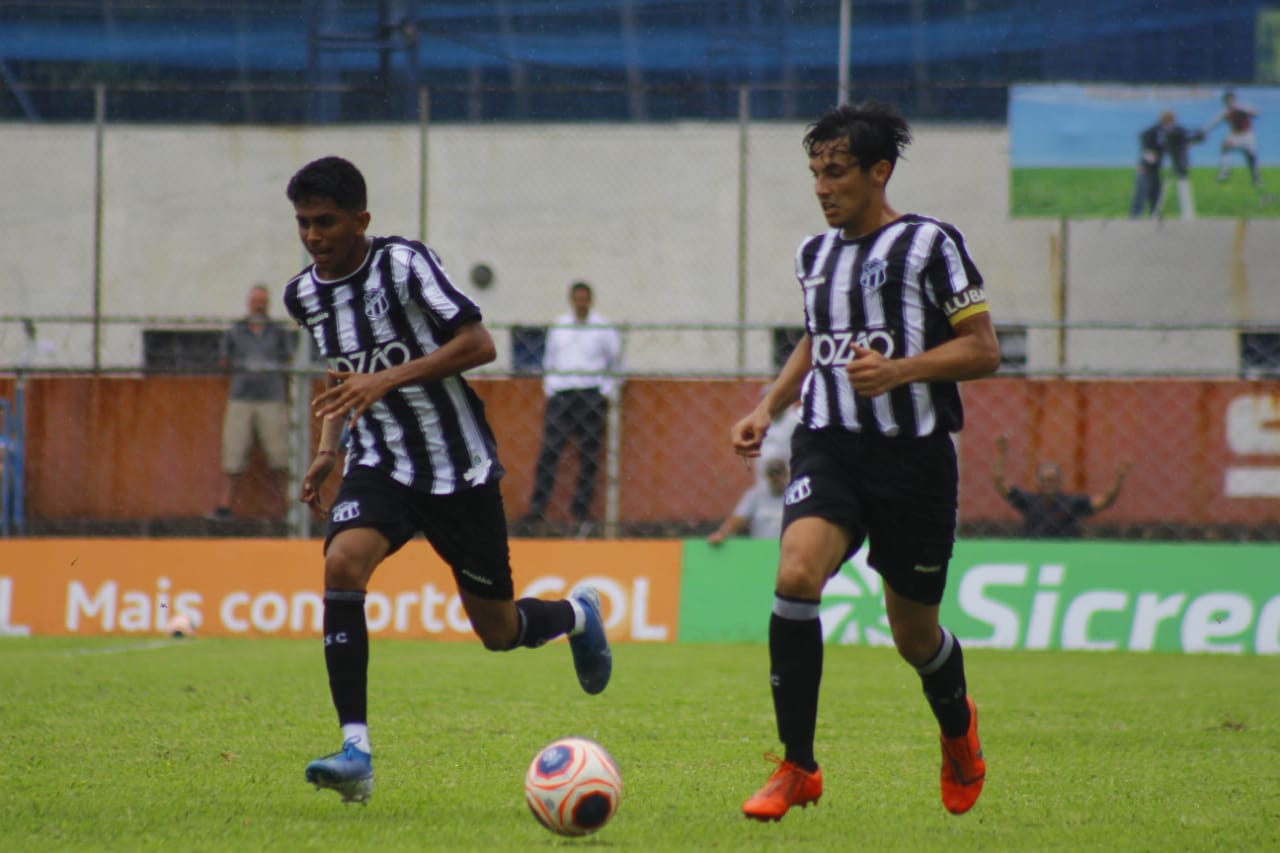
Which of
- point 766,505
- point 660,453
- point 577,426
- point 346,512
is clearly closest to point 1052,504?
point 766,505

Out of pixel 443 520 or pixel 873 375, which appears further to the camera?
pixel 443 520

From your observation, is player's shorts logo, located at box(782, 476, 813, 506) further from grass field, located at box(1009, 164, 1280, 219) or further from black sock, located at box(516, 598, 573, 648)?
grass field, located at box(1009, 164, 1280, 219)

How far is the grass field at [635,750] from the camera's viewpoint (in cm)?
501

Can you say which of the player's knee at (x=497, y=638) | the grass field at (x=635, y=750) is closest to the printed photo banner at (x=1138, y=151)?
the grass field at (x=635, y=750)

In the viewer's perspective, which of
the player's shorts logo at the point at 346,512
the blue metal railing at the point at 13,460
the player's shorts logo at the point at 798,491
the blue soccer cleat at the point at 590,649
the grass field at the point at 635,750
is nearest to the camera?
the grass field at the point at 635,750

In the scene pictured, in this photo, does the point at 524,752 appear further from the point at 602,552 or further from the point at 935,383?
the point at 602,552

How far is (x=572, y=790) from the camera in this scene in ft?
15.9

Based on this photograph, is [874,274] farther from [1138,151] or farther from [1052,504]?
[1138,151]

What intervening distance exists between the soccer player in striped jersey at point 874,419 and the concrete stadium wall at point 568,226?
1286cm

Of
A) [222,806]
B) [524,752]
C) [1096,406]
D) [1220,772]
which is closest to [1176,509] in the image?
[1096,406]

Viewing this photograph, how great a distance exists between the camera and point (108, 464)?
531 inches

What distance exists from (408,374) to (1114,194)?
1435 cm

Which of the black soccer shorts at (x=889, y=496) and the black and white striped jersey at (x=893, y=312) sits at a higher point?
the black and white striped jersey at (x=893, y=312)

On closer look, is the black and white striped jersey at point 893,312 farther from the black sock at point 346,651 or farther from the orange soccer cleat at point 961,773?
the black sock at point 346,651
